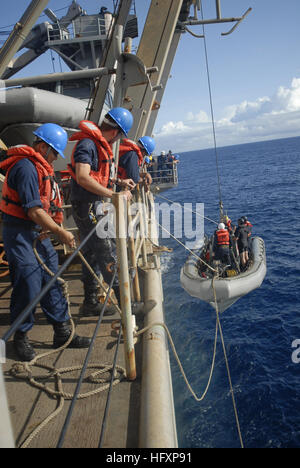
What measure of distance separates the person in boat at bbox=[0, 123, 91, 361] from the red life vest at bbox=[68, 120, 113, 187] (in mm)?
382

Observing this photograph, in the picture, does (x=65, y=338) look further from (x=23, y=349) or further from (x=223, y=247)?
(x=223, y=247)

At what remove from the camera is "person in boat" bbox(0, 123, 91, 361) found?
2.46 meters

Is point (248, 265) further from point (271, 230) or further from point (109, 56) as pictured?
point (271, 230)

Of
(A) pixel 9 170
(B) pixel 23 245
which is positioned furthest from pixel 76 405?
(A) pixel 9 170

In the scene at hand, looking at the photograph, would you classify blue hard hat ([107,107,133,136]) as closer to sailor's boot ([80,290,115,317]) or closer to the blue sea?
sailor's boot ([80,290,115,317])

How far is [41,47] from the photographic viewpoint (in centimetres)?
1777

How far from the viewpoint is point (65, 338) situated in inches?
117

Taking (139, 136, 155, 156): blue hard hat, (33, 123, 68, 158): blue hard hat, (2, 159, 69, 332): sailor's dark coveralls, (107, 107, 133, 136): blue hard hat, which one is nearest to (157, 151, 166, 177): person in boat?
(139, 136, 155, 156): blue hard hat

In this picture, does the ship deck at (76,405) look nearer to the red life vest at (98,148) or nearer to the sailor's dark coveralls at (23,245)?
the sailor's dark coveralls at (23,245)

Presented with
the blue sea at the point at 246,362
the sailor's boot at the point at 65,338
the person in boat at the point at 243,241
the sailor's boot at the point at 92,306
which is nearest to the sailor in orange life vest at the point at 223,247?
the person in boat at the point at 243,241

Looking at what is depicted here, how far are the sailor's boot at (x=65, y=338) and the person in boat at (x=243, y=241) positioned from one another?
28.7 feet

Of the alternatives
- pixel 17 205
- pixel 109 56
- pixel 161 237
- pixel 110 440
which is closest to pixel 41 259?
pixel 17 205

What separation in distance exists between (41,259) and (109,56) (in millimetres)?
3787

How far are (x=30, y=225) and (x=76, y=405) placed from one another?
4.92 ft
